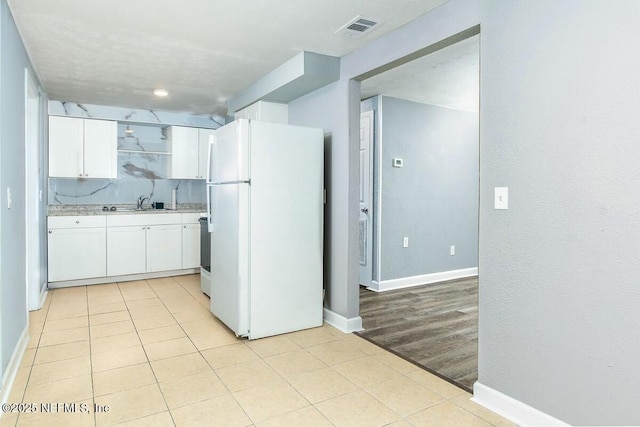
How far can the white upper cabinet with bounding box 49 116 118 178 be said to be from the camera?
491 centimetres

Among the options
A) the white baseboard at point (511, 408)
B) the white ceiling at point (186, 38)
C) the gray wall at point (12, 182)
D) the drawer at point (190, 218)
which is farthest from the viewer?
the drawer at point (190, 218)

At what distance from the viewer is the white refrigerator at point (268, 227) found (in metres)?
3.12

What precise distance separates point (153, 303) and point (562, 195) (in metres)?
3.87

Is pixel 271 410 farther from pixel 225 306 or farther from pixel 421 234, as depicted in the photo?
pixel 421 234

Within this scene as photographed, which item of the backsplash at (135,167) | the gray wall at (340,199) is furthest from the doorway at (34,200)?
the gray wall at (340,199)

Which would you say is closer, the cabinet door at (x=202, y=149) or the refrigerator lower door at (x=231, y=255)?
the refrigerator lower door at (x=231, y=255)

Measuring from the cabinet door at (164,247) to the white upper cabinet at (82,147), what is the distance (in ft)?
3.09

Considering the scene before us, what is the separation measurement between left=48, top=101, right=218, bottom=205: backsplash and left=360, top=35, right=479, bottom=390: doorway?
2854 millimetres

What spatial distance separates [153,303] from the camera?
13.8 feet

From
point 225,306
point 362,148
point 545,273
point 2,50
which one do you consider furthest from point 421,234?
point 2,50

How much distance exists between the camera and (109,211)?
5.18 m

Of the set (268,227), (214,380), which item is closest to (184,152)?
(268,227)

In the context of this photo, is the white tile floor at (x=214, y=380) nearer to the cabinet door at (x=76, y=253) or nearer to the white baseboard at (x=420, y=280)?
the cabinet door at (x=76, y=253)

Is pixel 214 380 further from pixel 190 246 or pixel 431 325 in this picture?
pixel 190 246
